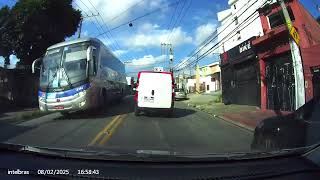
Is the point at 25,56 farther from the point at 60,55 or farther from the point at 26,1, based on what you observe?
the point at 60,55

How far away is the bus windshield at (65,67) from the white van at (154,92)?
334 centimetres

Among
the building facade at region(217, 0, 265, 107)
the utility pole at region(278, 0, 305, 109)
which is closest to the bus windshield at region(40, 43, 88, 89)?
the utility pole at region(278, 0, 305, 109)

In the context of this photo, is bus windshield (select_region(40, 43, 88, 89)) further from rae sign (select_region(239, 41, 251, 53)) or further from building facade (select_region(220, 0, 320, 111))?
rae sign (select_region(239, 41, 251, 53))

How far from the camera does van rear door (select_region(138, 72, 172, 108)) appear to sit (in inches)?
851

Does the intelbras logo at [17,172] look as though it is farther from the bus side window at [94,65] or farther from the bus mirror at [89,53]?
the bus side window at [94,65]

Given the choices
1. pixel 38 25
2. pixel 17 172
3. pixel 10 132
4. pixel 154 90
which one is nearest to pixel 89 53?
pixel 154 90

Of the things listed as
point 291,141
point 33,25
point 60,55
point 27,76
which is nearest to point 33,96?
point 27,76

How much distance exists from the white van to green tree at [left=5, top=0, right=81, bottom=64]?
1720cm

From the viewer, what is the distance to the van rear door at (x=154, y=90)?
2162 cm

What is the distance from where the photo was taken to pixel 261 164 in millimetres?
3775

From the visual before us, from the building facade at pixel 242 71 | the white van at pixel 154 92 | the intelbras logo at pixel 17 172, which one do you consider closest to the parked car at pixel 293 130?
the intelbras logo at pixel 17 172

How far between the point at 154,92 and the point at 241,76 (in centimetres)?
1434

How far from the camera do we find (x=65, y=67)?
64.2 feet

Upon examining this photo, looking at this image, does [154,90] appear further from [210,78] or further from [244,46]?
[210,78]
